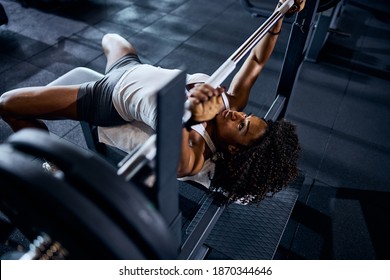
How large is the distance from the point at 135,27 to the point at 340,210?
2.89 m

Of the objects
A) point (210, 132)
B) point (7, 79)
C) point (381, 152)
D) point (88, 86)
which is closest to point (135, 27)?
point (7, 79)

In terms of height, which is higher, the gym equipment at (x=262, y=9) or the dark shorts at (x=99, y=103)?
the gym equipment at (x=262, y=9)

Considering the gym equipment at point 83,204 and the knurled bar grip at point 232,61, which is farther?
the knurled bar grip at point 232,61

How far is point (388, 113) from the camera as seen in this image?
275 cm

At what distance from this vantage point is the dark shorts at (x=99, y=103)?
155 cm

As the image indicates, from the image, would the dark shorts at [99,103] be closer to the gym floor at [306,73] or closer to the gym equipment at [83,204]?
the gym floor at [306,73]

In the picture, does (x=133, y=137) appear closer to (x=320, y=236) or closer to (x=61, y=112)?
(x=61, y=112)

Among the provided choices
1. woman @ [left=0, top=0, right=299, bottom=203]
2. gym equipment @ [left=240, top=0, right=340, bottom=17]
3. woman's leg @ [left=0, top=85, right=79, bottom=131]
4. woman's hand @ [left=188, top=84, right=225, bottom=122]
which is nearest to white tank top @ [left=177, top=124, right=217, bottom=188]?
woman @ [left=0, top=0, right=299, bottom=203]

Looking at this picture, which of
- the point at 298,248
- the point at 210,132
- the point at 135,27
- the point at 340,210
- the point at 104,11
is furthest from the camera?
the point at 104,11

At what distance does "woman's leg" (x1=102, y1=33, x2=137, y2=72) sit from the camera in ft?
Result: 6.03

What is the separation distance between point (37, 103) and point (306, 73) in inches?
99.9

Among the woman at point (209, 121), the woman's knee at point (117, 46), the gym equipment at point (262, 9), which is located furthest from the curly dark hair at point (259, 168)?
the gym equipment at point (262, 9)

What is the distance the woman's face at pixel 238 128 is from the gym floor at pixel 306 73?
0.77 meters

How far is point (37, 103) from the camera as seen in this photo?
4.96 feet
